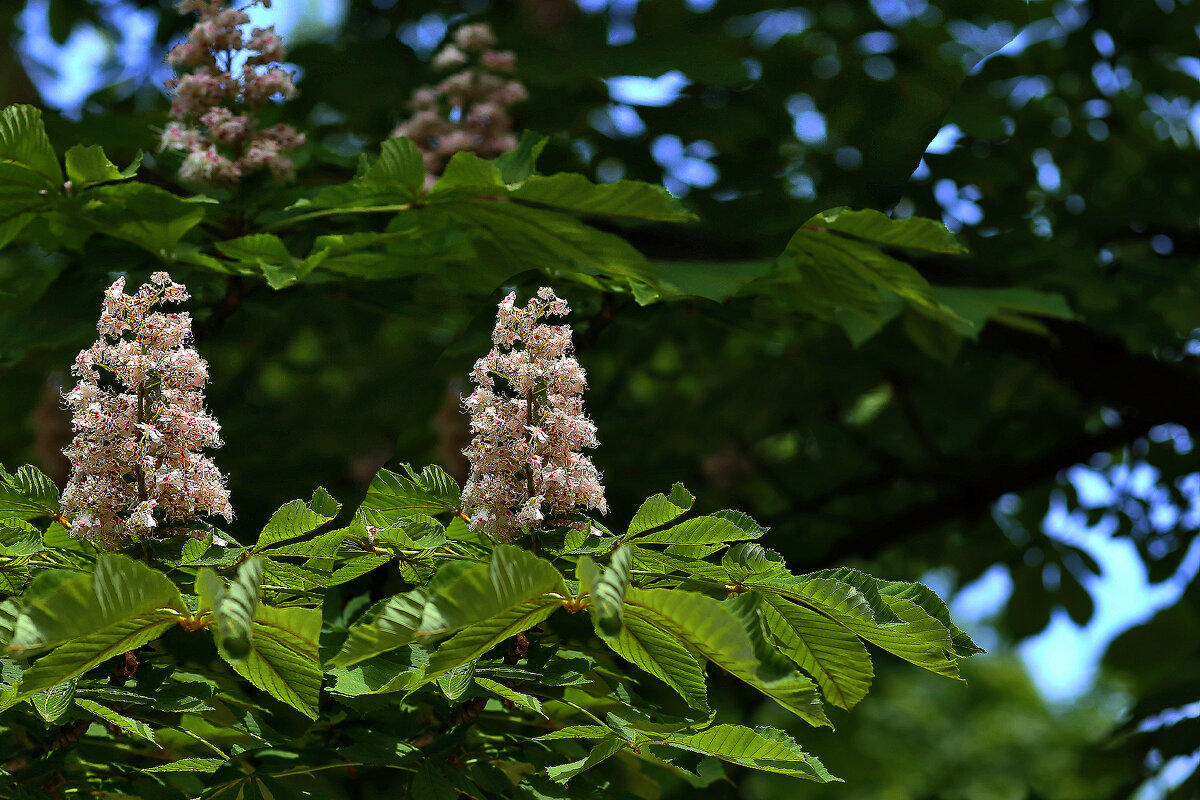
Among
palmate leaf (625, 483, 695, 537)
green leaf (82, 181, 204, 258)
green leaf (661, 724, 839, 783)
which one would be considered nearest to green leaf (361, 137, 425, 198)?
green leaf (82, 181, 204, 258)

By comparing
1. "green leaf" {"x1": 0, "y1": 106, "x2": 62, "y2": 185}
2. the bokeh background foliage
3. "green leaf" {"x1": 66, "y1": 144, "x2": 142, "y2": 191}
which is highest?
"green leaf" {"x1": 0, "y1": 106, "x2": 62, "y2": 185}

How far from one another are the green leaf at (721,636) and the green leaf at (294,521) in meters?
0.47

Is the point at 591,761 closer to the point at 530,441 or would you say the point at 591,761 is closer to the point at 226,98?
the point at 530,441

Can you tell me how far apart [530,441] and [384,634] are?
0.48 meters

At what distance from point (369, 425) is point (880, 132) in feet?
7.17

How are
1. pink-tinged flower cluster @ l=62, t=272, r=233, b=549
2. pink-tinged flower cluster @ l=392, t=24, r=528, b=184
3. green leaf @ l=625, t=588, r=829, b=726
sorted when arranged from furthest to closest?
1. pink-tinged flower cluster @ l=392, t=24, r=528, b=184
2. pink-tinged flower cluster @ l=62, t=272, r=233, b=549
3. green leaf @ l=625, t=588, r=829, b=726

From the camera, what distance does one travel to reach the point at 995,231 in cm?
448

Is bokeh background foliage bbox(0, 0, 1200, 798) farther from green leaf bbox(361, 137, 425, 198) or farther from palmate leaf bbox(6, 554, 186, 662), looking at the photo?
palmate leaf bbox(6, 554, 186, 662)

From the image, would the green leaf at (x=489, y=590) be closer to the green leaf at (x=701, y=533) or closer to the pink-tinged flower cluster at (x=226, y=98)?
the green leaf at (x=701, y=533)

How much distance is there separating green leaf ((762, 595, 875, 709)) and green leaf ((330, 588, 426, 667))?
0.54 metres

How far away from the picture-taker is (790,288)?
2885mm

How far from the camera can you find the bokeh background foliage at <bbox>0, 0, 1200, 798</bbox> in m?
2.84

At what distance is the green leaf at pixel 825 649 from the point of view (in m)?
1.62

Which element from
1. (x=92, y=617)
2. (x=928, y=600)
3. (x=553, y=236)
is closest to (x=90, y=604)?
(x=92, y=617)
